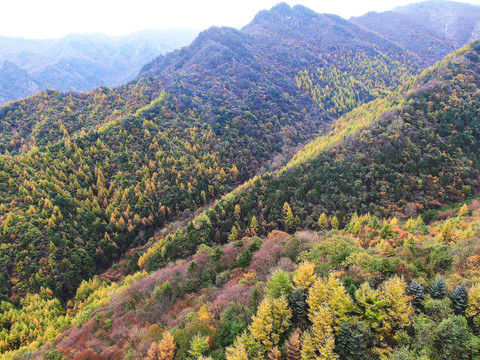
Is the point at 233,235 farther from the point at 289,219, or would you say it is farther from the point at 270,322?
the point at 270,322

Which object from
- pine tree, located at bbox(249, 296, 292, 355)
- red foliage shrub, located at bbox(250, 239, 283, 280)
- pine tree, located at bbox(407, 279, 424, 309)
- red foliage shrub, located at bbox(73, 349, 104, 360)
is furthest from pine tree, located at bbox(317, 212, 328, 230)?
red foliage shrub, located at bbox(73, 349, 104, 360)

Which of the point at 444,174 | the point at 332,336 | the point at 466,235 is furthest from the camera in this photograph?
the point at 444,174

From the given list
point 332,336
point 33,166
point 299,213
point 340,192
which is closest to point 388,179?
point 340,192

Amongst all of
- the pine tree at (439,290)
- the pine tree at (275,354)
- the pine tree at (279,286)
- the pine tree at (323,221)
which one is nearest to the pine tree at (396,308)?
the pine tree at (439,290)

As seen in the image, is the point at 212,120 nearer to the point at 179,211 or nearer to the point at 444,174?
the point at 179,211

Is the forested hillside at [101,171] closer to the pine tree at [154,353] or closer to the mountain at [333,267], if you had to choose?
the mountain at [333,267]

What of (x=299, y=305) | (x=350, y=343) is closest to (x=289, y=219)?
(x=299, y=305)
